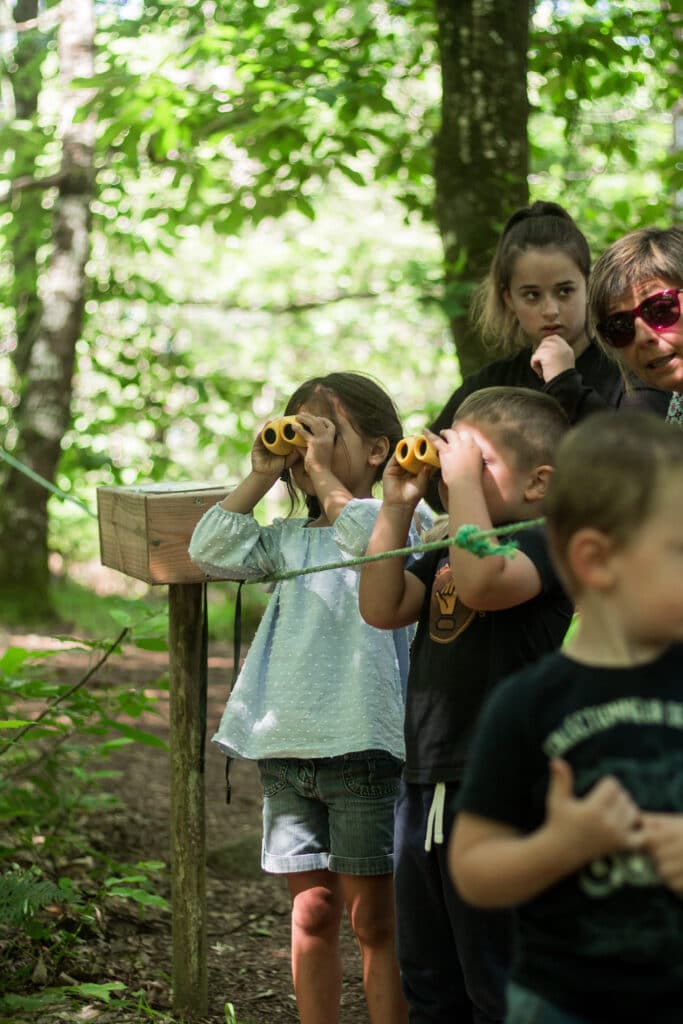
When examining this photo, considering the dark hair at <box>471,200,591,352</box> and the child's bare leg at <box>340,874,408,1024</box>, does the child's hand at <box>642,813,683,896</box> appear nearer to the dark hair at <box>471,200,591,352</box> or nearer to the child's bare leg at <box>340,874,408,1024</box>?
the child's bare leg at <box>340,874,408,1024</box>

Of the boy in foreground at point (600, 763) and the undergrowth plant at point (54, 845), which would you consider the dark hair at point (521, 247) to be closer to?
the undergrowth plant at point (54, 845)

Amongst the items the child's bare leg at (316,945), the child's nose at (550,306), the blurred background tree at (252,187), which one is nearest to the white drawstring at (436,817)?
the child's bare leg at (316,945)

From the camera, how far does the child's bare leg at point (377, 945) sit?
2.86 metres

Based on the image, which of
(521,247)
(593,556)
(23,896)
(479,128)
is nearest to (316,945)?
(23,896)

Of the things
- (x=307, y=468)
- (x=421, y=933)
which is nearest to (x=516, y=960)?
(x=421, y=933)

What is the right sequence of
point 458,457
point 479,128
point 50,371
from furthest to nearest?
1. point 50,371
2. point 479,128
3. point 458,457

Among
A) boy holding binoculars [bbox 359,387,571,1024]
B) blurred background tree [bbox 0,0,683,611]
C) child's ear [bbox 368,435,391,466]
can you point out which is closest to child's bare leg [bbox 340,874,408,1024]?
boy holding binoculars [bbox 359,387,571,1024]

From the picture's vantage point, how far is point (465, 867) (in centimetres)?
154

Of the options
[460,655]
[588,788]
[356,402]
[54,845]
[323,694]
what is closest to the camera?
[588,788]

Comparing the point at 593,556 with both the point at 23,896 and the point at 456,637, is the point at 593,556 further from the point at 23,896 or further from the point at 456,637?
the point at 23,896

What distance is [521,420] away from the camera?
8.07 ft

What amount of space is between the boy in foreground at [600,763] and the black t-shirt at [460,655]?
796 millimetres

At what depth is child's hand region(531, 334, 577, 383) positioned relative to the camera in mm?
2895

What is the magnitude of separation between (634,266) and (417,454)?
0.76 m
